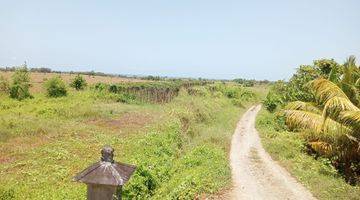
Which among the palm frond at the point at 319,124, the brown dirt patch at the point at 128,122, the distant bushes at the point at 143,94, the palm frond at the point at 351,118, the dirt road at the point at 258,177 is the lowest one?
the brown dirt patch at the point at 128,122

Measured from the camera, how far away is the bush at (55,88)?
45.2 meters

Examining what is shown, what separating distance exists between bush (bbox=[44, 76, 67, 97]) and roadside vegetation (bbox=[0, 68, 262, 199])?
10.1 meters

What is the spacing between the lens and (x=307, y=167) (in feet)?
50.1

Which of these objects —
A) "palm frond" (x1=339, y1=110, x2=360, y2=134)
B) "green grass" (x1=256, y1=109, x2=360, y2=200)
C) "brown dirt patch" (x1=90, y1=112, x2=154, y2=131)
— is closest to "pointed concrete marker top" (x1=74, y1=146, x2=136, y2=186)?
"palm frond" (x1=339, y1=110, x2=360, y2=134)

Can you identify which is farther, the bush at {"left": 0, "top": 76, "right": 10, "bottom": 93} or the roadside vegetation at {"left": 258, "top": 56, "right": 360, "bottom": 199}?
the bush at {"left": 0, "top": 76, "right": 10, "bottom": 93}

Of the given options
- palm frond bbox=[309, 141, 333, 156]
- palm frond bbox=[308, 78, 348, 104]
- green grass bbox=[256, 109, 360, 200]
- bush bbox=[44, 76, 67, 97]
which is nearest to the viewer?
green grass bbox=[256, 109, 360, 200]

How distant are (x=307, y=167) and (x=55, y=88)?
3523 cm

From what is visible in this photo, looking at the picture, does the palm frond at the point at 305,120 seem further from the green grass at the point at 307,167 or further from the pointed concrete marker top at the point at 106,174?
the pointed concrete marker top at the point at 106,174

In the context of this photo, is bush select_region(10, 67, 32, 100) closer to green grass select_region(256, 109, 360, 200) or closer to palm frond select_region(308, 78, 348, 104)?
green grass select_region(256, 109, 360, 200)

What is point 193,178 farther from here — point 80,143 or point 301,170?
point 80,143

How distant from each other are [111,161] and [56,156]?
13277 millimetres

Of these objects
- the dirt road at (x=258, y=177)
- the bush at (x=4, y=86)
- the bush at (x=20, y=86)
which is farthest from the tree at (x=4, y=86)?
the dirt road at (x=258, y=177)

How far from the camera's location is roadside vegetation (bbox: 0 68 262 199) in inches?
469

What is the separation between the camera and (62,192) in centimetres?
1154
